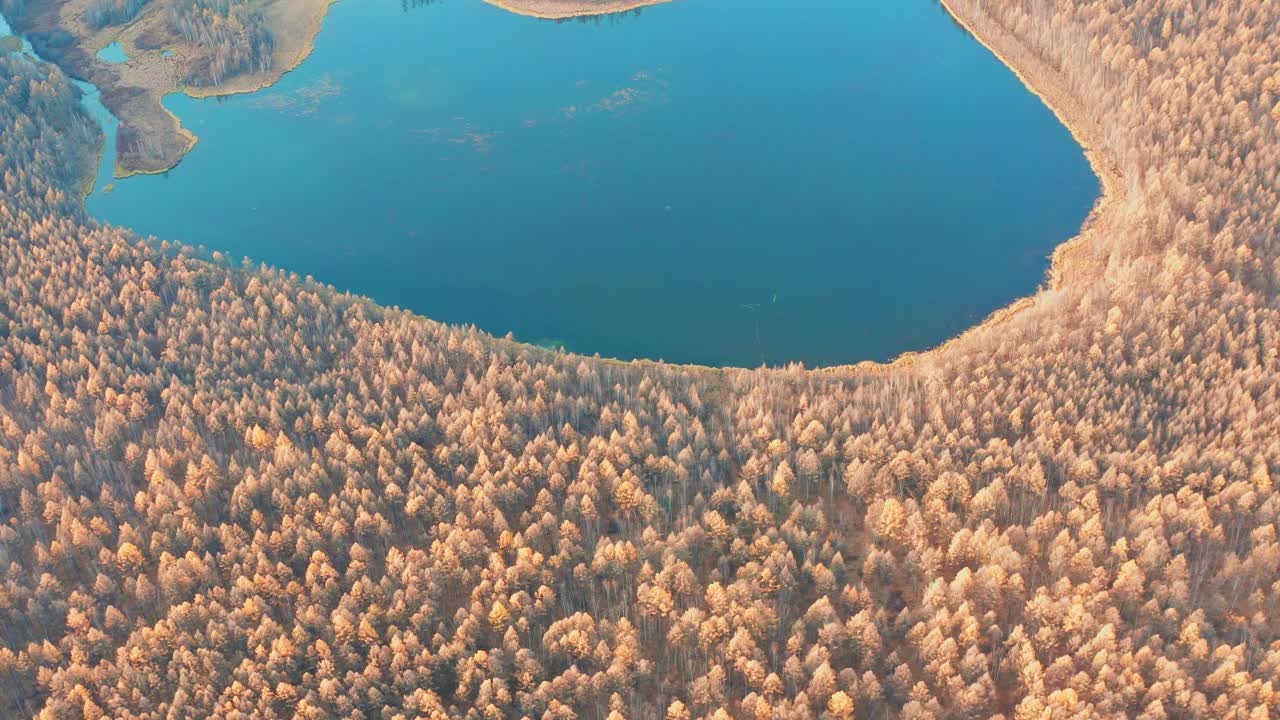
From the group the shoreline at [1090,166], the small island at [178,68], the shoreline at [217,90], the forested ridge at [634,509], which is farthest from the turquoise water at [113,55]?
the shoreline at [1090,166]

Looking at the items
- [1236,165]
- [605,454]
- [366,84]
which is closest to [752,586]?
[605,454]

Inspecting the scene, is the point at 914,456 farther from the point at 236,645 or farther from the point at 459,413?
the point at 236,645

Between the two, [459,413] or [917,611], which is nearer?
[917,611]

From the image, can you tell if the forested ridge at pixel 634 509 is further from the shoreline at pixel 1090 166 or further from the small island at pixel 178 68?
the small island at pixel 178 68

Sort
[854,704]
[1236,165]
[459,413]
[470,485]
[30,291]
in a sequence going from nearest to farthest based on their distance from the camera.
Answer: [854,704], [470,485], [459,413], [30,291], [1236,165]

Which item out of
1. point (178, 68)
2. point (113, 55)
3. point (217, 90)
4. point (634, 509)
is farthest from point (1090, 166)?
point (113, 55)

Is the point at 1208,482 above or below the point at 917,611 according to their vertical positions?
above

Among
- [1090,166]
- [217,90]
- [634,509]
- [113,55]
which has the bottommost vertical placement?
[634,509]

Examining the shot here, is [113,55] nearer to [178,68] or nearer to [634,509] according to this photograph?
[178,68]
